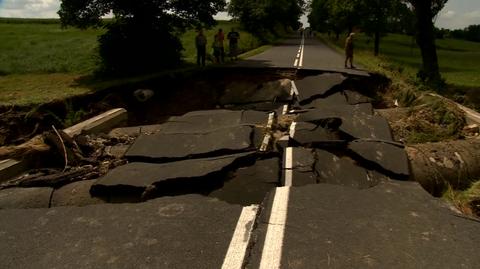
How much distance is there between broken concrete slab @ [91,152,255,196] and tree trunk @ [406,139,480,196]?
2581mm

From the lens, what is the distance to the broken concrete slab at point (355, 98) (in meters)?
11.7

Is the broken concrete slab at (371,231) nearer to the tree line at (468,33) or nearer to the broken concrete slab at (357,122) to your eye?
the broken concrete slab at (357,122)

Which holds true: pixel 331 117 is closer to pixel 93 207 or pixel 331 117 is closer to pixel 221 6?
pixel 93 207

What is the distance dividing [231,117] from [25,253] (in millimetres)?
6281

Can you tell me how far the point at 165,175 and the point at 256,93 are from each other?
782 cm

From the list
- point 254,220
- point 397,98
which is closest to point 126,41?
point 397,98

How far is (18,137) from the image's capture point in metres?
10.7

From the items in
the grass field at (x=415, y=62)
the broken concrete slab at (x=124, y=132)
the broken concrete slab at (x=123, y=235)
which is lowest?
the broken concrete slab at (x=123, y=235)

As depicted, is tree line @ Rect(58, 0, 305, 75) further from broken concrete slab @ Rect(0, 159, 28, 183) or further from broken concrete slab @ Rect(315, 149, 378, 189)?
broken concrete slab @ Rect(315, 149, 378, 189)

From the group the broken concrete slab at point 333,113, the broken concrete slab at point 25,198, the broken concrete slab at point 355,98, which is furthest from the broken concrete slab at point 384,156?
the broken concrete slab at point 355,98

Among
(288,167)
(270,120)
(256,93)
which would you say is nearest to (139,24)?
(256,93)

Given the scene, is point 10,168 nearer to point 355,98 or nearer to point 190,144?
point 190,144

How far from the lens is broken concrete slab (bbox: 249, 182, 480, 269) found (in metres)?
3.75

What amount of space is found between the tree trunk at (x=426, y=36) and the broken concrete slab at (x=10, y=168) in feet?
48.6
